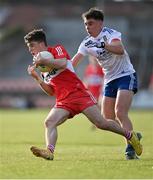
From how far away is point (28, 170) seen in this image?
10875 mm

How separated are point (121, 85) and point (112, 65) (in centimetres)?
37

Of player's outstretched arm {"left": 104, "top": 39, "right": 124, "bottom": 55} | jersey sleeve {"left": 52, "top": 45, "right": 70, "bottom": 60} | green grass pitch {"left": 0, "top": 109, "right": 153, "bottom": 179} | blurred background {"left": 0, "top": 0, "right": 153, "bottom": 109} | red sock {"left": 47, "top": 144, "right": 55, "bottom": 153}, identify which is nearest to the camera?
green grass pitch {"left": 0, "top": 109, "right": 153, "bottom": 179}

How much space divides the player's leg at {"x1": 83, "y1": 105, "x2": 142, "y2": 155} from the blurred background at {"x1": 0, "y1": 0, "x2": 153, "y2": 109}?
1685 inches

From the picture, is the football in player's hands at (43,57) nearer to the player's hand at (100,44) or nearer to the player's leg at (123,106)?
the player's hand at (100,44)

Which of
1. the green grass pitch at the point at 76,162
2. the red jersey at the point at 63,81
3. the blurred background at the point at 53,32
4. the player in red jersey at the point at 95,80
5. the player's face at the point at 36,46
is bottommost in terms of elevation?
the blurred background at the point at 53,32

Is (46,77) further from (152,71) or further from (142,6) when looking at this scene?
(142,6)

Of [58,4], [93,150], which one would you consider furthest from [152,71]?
[93,150]

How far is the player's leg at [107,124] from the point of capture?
12.6 meters

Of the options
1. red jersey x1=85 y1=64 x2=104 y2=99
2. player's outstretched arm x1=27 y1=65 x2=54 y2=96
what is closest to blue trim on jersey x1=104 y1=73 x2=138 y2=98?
player's outstretched arm x1=27 y1=65 x2=54 y2=96

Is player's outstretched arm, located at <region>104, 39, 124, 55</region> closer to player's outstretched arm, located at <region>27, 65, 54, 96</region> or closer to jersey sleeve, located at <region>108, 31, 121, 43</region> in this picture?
jersey sleeve, located at <region>108, 31, 121, 43</region>

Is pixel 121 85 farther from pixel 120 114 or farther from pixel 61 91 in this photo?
pixel 61 91

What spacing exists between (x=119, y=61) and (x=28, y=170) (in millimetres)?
3259

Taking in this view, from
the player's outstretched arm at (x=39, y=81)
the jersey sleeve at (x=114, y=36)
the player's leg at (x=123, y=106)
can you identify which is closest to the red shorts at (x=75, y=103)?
the player's outstretched arm at (x=39, y=81)

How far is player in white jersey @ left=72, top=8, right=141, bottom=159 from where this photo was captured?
511 inches
